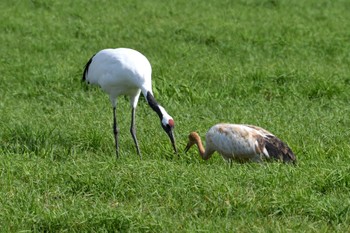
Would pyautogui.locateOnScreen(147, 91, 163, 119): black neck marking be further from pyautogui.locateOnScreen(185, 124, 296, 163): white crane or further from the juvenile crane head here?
pyautogui.locateOnScreen(185, 124, 296, 163): white crane

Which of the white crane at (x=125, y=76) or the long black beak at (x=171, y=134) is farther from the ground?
the white crane at (x=125, y=76)

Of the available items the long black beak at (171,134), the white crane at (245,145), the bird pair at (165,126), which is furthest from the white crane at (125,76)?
the white crane at (245,145)

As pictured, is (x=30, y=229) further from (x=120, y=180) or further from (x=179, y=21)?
(x=179, y=21)

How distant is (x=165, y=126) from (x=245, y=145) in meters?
0.87

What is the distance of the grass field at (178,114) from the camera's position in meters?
5.88

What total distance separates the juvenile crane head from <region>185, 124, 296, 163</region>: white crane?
0.14 meters

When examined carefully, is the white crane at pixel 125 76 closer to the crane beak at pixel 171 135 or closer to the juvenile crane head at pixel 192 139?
the crane beak at pixel 171 135

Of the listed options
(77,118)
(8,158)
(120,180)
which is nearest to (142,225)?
(120,180)

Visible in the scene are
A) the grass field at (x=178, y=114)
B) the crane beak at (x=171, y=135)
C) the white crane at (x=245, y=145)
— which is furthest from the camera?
the crane beak at (x=171, y=135)

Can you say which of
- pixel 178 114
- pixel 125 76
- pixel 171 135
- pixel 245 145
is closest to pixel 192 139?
pixel 171 135

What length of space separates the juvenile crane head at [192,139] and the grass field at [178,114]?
10 cm

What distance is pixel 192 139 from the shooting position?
7.79 metres

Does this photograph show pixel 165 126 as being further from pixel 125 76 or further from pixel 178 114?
pixel 178 114

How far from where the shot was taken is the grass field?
5.88 metres
